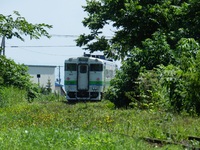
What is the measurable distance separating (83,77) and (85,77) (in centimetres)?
14

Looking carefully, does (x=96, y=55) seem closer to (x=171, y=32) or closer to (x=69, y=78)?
(x=69, y=78)

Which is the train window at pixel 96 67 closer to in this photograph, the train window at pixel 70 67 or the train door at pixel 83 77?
the train door at pixel 83 77

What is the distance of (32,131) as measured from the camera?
9.64m

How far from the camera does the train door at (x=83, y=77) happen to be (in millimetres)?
34438

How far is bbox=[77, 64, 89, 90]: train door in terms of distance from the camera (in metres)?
34.4

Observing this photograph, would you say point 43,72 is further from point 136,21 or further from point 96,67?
point 136,21

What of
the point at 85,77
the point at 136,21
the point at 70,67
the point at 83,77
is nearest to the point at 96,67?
the point at 85,77

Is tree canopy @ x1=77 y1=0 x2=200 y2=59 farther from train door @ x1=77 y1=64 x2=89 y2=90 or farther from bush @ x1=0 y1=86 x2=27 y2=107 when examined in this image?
bush @ x1=0 y1=86 x2=27 y2=107

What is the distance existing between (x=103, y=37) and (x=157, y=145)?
25.0 metres

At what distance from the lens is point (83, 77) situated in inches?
1363

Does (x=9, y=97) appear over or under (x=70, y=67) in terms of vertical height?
under

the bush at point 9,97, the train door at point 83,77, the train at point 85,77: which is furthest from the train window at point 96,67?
the bush at point 9,97

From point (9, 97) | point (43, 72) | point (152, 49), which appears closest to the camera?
point (152, 49)

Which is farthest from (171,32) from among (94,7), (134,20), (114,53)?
(94,7)
